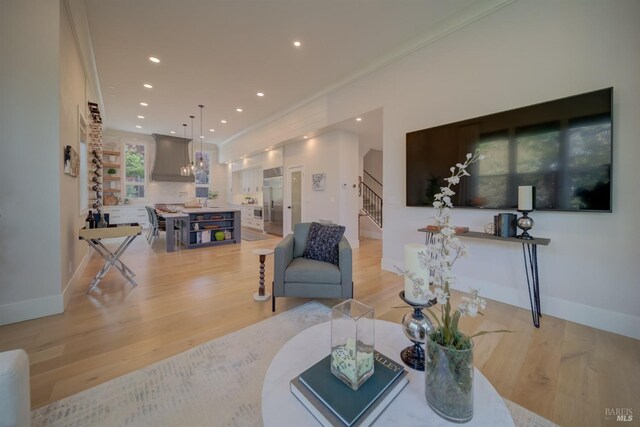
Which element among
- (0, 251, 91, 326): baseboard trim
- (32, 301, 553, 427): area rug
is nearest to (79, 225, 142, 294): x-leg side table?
(0, 251, 91, 326): baseboard trim

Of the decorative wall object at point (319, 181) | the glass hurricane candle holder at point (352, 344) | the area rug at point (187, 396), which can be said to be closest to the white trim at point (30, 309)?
the area rug at point (187, 396)

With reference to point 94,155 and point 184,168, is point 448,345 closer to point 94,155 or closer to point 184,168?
point 94,155

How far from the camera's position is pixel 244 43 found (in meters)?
3.58

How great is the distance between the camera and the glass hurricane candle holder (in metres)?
0.98

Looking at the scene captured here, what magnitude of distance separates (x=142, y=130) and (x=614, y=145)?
35.7 ft

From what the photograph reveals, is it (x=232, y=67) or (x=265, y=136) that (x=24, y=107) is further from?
(x=265, y=136)

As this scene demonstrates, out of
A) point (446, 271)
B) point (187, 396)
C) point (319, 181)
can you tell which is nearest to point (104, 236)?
point (187, 396)

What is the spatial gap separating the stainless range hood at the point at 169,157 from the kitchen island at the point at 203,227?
3635 millimetres

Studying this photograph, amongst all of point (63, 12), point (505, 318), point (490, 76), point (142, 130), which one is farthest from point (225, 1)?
point (142, 130)

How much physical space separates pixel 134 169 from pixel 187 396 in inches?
379

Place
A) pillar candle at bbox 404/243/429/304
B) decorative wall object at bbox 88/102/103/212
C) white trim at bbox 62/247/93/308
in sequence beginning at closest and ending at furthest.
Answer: pillar candle at bbox 404/243/429/304 < white trim at bbox 62/247/93/308 < decorative wall object at bbox 88/102/103/212

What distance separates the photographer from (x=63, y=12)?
2.67 m

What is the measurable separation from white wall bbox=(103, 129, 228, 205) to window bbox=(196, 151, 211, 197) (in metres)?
0.12
